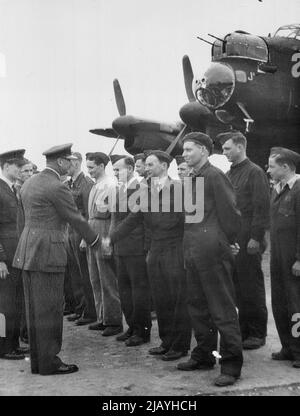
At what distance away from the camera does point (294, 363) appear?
4.69m

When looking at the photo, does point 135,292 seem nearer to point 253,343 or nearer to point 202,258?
point 253,343

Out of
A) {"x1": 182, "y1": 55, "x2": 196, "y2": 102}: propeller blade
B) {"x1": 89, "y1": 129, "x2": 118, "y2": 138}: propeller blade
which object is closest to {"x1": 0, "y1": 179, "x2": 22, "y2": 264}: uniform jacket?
{"x1": 182, "y1": 55, "x2": 196, "y2": 102}: propeller blade

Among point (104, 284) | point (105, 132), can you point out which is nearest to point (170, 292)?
point (104, 284)

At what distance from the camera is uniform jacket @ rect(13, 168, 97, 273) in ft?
15.3

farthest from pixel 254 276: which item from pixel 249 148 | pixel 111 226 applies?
pixel 249 148

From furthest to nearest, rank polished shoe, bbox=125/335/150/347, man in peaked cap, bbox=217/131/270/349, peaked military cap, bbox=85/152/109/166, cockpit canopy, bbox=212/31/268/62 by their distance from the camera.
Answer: cockpit canopy, bbox=212/31/268/62
peaked military cap, bbox=85/152/109/166
polished shoe, bbox=125/335/150/347
man in peaked cap, bbox=217/131/270/349

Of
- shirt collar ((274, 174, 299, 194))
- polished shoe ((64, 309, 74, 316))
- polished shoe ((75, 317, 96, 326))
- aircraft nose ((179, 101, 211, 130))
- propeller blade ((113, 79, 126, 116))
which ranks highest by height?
propeller blade ((113, 79, 126, 116))

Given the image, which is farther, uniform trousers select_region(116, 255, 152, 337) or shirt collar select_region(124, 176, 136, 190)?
shirt collar select_region(124, 176, 136, 190)

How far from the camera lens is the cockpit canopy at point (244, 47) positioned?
10.2m

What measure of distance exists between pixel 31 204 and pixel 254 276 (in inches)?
95.1

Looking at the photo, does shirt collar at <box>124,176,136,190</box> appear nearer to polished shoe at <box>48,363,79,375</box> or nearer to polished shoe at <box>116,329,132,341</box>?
polished shoe at <box>116,329,132,341</box>

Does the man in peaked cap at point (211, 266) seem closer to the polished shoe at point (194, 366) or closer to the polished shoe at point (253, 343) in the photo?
the polished shoe at point (194, 366)

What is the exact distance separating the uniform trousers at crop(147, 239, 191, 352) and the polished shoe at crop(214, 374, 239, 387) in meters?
0.85

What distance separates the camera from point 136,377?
177 inches
